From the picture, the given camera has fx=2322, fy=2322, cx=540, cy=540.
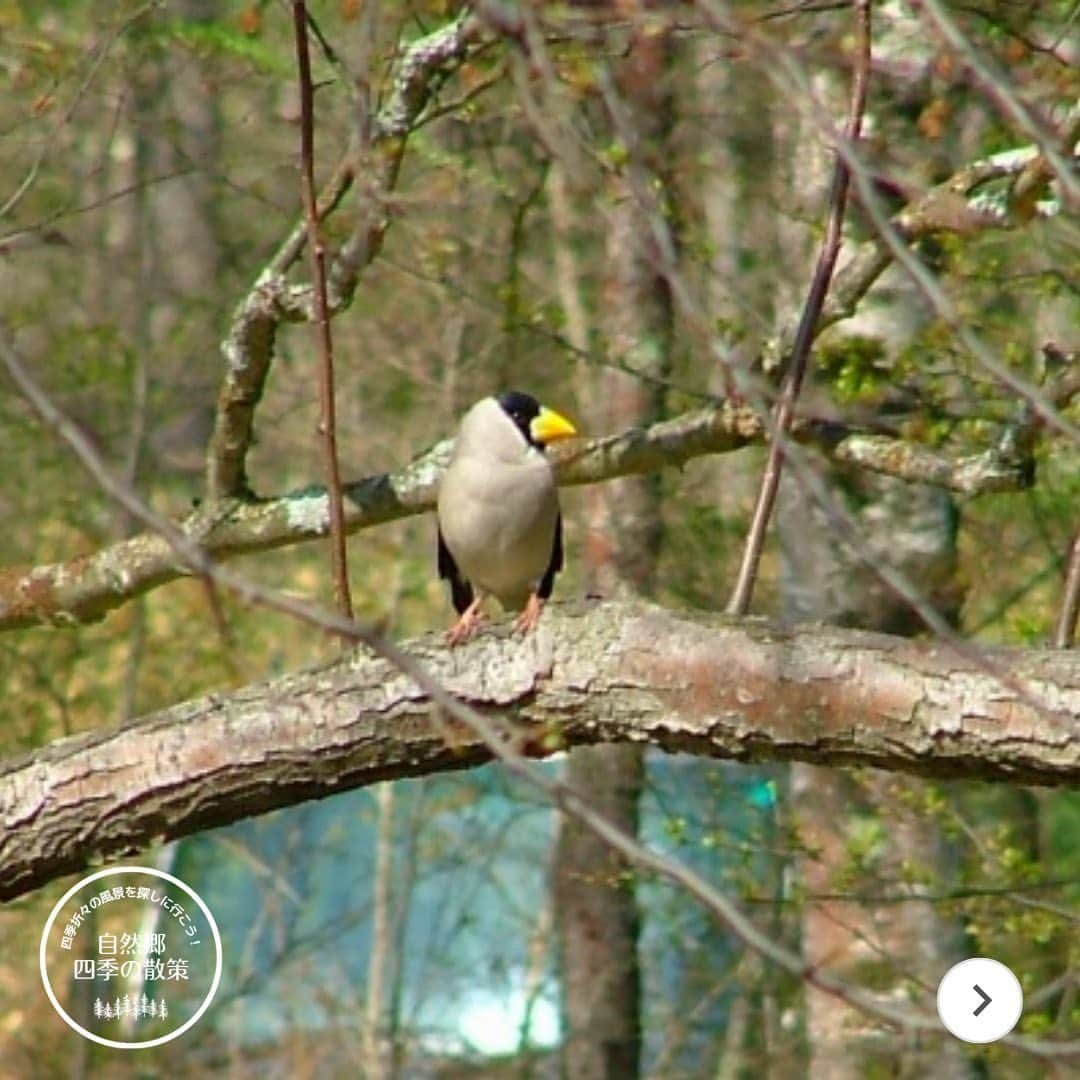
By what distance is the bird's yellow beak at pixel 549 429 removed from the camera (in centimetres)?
631

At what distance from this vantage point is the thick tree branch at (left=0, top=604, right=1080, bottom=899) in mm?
3779

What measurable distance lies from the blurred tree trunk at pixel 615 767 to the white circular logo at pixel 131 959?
61.0 inches

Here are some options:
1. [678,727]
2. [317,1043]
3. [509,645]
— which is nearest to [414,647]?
[509,645]

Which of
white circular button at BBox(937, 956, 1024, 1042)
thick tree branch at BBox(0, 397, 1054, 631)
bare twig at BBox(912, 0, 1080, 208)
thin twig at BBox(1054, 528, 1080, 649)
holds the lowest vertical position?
white circular button at BBox(937, 956, 1024, 1042)

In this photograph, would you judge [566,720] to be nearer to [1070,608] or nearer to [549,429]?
[1070,608]

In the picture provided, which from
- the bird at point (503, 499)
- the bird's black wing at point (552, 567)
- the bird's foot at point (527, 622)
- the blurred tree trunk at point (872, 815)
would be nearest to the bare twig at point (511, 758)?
the bird's foot at point (527, 622)

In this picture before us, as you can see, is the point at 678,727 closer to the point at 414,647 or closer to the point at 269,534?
the point at 414,647

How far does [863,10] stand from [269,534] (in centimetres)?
230

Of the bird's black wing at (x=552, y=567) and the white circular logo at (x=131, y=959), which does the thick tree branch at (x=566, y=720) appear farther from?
the white circular logo at (x=131, y=959)

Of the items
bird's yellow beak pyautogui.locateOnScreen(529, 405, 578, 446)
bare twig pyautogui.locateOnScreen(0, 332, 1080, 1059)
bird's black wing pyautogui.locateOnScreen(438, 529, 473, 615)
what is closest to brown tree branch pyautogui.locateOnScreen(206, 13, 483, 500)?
bird's yellow beak pyautogui.locateOnScreen(529, 405, 578, 446)

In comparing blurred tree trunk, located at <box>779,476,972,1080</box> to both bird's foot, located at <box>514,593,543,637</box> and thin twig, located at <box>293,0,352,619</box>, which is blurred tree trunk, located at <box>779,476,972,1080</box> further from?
bird's foot, located at <box>514,593,543,637</box>

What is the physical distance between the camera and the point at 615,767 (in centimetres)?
863

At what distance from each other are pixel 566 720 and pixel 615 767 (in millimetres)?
4677

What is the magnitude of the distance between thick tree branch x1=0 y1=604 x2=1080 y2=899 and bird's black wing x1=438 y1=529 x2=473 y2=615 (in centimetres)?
252
